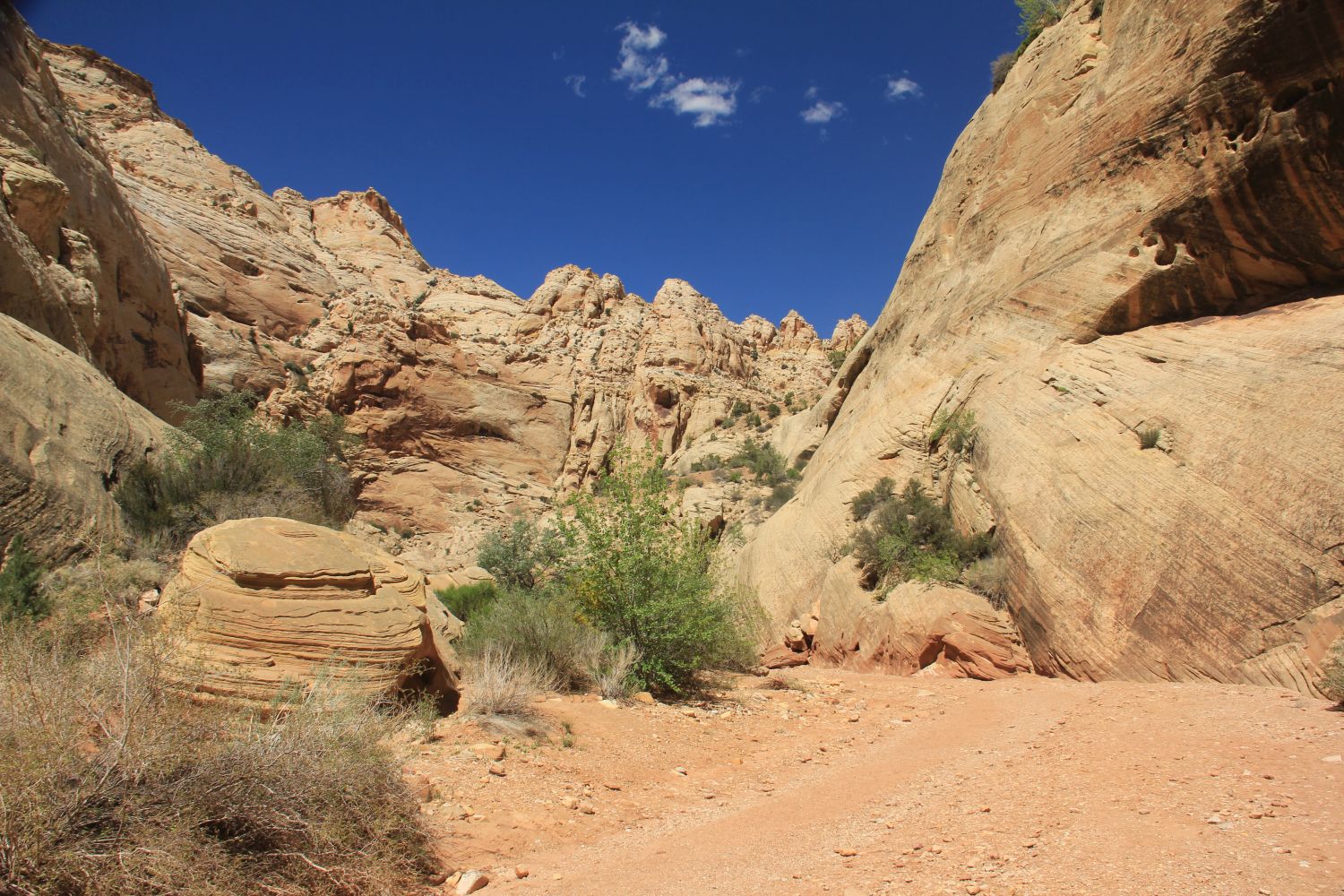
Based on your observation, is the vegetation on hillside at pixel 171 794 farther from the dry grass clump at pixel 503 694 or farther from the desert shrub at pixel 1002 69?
the desert shrub at pixel 1002 69

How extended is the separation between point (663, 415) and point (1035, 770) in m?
30.7

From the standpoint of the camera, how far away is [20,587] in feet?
20.7

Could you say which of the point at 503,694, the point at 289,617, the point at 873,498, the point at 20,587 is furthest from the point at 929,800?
the point at 873,498

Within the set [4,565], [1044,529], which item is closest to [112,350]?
[4,565]

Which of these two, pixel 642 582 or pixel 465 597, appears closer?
pixel 642 582

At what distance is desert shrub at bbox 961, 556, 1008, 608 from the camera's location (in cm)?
1072

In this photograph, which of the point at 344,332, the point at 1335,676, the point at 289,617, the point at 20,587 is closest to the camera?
the point at 1335,676

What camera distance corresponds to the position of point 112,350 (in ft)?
59.4

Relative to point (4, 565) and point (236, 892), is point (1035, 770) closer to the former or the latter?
point (236, 892)

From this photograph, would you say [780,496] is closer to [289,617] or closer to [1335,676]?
[1335,676]

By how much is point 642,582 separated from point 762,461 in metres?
16.3

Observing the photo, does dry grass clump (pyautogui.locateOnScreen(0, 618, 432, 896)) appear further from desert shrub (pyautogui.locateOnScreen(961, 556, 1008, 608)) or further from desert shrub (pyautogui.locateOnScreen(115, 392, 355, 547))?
desert shrub (pyautogui.locateOnScreen(961, 556, 1008, 608))

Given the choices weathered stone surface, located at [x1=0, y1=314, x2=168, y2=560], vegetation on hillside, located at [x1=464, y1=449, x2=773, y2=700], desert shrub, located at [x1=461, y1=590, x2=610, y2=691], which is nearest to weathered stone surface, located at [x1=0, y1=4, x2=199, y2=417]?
weathered stone surface, located at [x1=0, y1=314, x2=168, y2=560]

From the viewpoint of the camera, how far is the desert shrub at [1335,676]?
5.59 metres
